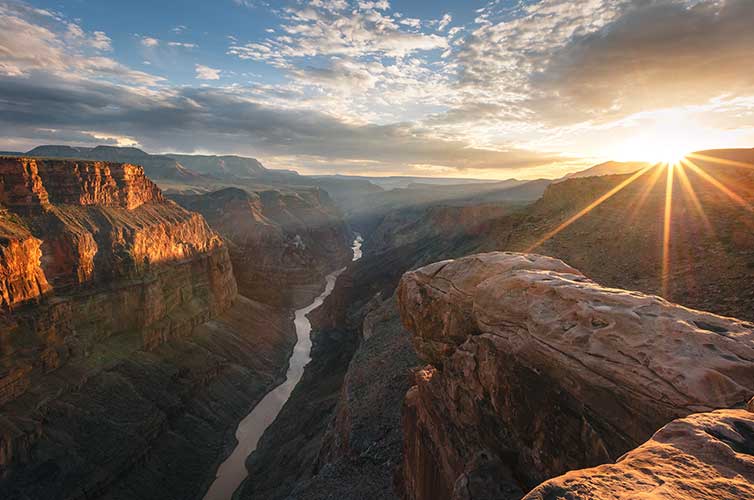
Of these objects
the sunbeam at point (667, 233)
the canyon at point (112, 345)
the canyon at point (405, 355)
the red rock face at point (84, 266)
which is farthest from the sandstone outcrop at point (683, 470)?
the red rock face at point (84, 266)

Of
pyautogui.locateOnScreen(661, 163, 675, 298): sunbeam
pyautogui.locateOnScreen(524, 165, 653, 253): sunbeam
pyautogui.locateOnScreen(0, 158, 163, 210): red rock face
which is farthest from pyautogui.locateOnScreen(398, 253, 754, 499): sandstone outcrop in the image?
pyautogui.locateOnScreen(0, 158, 163, 210): red rock face

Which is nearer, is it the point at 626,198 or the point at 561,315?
the point at 561,315

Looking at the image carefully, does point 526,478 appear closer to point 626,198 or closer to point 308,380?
point 626,198

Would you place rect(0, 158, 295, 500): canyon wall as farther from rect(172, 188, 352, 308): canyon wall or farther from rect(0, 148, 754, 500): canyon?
rect(172, 188, 352, 308): canyon wall

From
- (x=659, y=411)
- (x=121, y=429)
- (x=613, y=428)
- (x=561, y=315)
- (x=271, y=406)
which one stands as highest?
(x=561, y=315)

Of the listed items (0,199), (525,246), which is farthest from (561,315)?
(0,199)

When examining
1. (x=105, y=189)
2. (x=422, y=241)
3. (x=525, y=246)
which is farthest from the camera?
(x=422, y=241)

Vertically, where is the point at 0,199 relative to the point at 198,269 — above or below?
above
